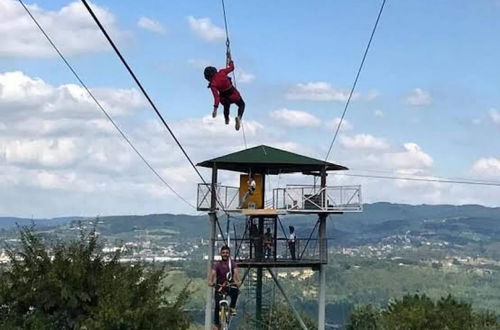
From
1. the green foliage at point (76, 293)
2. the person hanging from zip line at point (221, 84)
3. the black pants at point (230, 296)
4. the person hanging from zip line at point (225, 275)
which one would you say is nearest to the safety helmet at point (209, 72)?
the person hanging from zip line at point (221, 84)

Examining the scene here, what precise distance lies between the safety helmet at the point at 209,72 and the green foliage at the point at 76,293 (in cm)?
1680

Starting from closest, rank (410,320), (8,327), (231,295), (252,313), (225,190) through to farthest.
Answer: (231,295), (8,327), (225,190), (252,313), (410,320)

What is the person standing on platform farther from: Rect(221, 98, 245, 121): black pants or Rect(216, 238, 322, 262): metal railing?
Rect(221, 98, 245, 121): black pants

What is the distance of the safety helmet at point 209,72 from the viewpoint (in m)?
16.3

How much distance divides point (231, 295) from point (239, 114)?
435 centimetres

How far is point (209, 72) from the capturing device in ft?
53.6

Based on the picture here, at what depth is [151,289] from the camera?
3484 cm

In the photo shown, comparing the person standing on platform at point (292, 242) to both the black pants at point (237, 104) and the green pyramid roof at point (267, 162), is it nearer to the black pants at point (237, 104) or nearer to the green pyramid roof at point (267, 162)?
the green pyramid roof at point (267, 162)

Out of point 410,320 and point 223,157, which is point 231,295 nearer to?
point 223,157

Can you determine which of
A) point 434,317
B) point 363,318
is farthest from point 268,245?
point 363,318

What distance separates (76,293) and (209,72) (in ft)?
61.7

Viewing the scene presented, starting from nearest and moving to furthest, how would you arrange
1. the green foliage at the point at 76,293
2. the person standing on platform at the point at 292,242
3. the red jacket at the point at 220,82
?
the red jacket at the point at 220,82 → the green foliage at the point at 76,293 → the person standing on platform at the point at 292,242

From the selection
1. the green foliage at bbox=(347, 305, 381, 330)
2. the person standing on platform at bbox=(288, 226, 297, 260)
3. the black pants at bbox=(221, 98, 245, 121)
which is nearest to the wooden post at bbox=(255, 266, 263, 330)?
the person standing on platform at bbox=(288, 226, 297, 260)

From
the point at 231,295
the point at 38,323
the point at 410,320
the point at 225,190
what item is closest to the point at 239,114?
the point at 231,295
